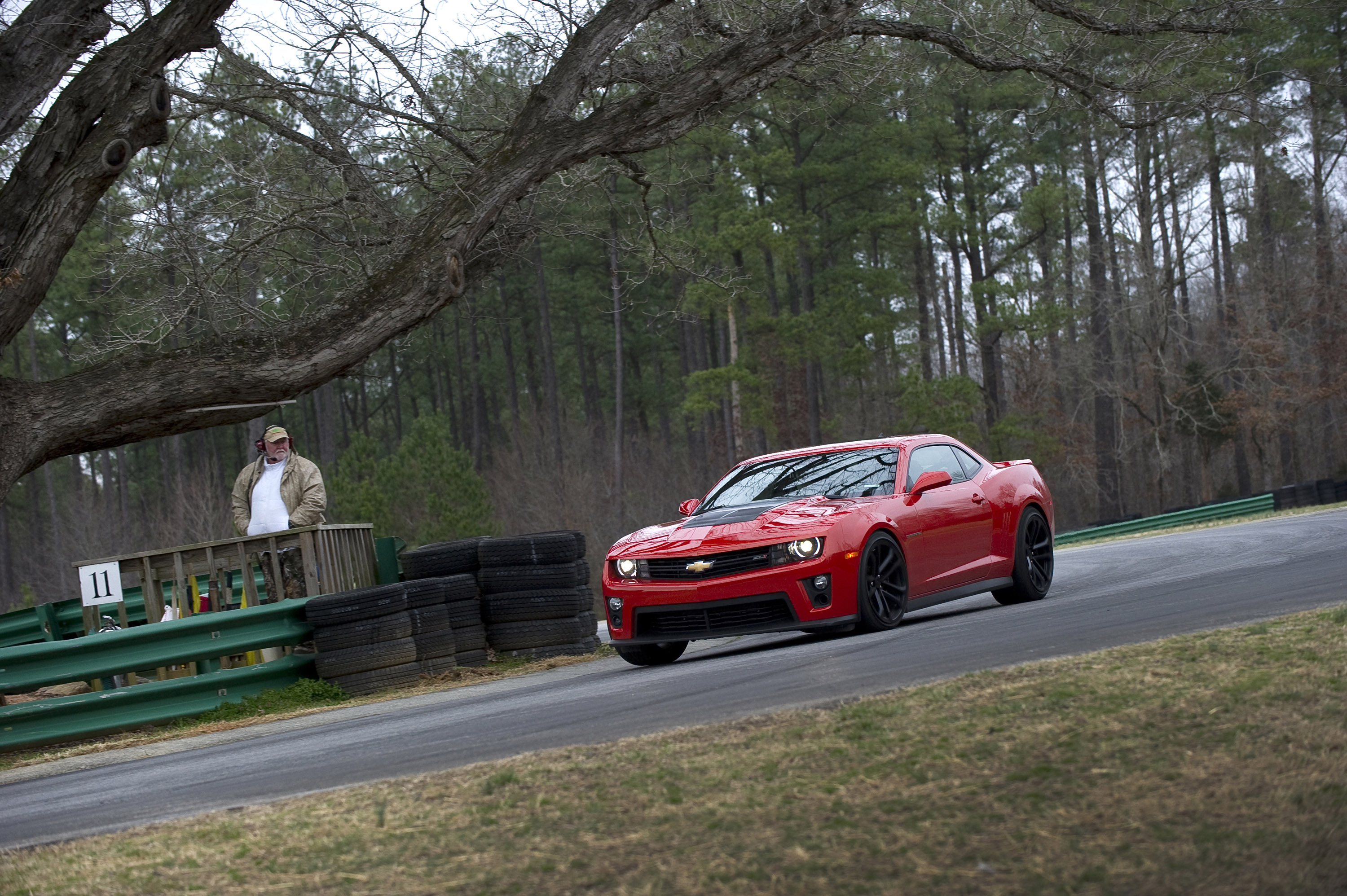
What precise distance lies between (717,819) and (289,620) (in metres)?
6.94

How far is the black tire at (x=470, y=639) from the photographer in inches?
442

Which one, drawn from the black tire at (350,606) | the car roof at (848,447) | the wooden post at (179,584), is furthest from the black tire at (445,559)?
the car roof at (848,447)

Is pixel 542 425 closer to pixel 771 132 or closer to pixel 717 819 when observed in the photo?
pixel 771 132

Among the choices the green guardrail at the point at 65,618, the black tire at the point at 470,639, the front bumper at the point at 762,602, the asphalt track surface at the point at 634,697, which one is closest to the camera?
the asphalt track surface at the point at 634,697

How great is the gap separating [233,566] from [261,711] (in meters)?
1.63

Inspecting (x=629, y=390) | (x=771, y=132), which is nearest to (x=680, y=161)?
(x=771, y=132)

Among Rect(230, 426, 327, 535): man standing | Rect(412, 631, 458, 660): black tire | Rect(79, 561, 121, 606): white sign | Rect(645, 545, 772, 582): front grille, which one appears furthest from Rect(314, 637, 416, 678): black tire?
Rect(645, 545, 772, 582): front grille

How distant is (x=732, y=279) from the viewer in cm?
1520

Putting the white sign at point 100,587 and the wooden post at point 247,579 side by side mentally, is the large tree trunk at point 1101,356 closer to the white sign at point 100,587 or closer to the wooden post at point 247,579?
the wooden post at point 247,579

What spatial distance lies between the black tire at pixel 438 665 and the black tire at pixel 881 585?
355cm

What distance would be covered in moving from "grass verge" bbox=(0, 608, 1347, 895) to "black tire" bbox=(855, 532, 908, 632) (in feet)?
11.0

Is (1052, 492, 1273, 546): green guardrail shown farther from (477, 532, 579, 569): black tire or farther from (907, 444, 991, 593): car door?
(477, 532, 579, 569): black tire

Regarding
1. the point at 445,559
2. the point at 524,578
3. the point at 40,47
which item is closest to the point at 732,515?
the point at 524,578

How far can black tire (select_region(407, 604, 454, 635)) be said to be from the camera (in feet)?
35.7
